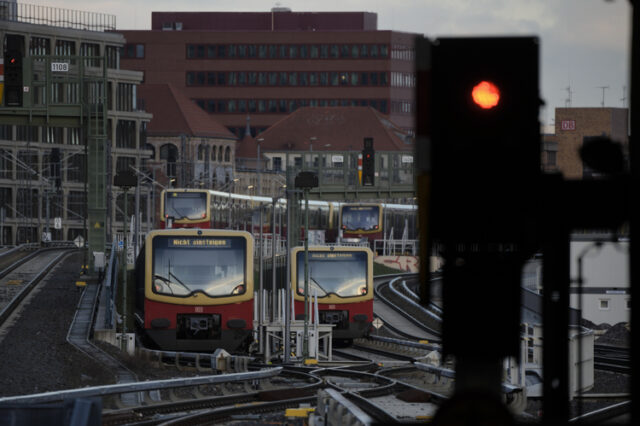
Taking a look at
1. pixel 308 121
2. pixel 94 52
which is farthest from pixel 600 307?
pixel 308 121

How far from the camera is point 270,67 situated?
15775cm

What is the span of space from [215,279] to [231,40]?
Answer: 436 feet

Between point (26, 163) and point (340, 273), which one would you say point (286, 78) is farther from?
point (340, 273)

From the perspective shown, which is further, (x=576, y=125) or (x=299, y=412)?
(x=576, y=125)

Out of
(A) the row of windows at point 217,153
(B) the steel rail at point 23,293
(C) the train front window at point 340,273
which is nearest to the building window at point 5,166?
(A) the row of windows at point 217,153

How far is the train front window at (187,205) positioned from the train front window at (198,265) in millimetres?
33423

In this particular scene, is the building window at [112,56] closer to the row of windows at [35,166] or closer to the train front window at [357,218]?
the row of windows at [35,166]

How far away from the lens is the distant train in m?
60.0

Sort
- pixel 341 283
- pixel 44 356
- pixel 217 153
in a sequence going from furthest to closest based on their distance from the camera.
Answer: pixel 217 153
pixel 341 283
pixel 44 356

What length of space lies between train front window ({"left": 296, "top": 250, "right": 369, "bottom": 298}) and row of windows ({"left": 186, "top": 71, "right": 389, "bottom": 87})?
127m

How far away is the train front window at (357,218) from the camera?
83250mm

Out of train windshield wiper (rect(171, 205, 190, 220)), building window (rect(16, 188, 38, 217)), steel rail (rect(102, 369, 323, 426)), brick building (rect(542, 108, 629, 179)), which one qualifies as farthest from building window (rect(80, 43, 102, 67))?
steel rail (rect(102, 369, 323, 426))

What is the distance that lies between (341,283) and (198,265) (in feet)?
20.6

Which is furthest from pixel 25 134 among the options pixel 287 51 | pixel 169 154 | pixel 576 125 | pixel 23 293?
pixel 23 293
